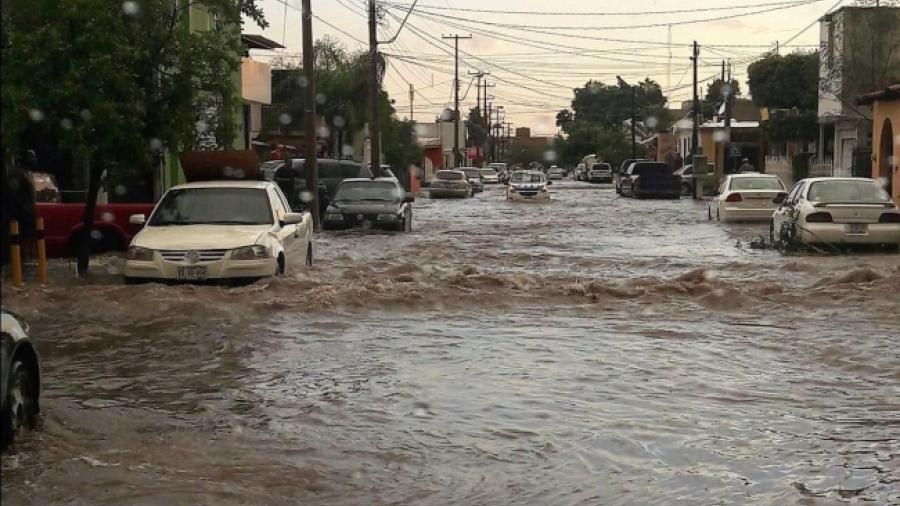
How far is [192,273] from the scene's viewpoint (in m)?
13.5

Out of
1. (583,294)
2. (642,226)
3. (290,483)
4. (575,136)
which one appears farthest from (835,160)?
(575,136)

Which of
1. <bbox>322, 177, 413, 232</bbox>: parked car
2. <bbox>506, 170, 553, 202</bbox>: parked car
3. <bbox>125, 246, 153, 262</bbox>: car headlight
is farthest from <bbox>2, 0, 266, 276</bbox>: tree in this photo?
<bbox>506, 170, 553, 202</bbox>: parked car

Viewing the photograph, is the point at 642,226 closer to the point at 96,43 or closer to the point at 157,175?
the point at 157,175

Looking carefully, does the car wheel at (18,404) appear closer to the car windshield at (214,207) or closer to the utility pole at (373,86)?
the car windshield at (214,207)

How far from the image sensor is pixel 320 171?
35.1m

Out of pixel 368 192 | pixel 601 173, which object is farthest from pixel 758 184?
pixel 601 173

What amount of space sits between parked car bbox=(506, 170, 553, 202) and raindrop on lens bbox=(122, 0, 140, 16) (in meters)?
35.0

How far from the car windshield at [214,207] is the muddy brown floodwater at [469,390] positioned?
975 mm

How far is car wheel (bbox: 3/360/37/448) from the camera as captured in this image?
22.4 feet

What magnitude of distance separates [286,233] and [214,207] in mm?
970

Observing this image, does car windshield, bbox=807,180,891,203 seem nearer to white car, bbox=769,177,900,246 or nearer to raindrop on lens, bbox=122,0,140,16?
white car, bbox=769,177,900,246

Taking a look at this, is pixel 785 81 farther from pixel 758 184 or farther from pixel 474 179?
pixel 758 184

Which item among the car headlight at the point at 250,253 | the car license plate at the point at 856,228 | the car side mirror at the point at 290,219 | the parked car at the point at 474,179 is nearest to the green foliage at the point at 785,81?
the parked car at the point at 474,179

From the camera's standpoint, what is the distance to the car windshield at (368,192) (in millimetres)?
27953
